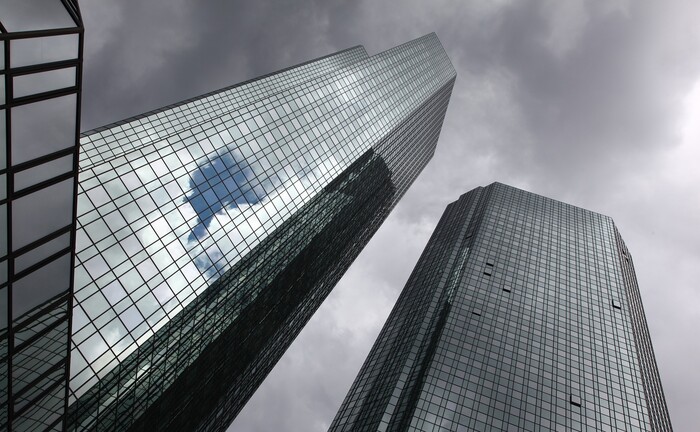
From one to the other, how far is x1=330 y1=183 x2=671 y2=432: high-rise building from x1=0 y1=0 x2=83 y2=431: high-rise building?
75118 millimetres

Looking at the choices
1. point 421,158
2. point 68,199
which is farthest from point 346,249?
point 68,199

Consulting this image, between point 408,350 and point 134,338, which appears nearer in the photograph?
point 134,338

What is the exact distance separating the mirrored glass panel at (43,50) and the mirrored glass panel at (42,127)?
119 centimetres

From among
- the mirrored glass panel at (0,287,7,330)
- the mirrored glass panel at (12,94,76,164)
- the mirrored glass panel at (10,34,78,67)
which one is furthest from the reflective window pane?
the mirrored glass panel at (10,34,78,67)

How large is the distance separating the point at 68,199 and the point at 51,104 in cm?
340

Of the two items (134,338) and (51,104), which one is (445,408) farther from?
(51,104)

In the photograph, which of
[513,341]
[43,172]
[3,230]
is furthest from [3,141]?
[513,341]

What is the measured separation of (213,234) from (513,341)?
72735mm

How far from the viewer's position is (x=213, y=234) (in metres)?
56.3

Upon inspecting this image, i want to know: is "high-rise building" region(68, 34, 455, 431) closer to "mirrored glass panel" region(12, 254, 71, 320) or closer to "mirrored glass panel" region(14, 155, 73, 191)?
"mirrored glass panel" region(12, 254, 71, 320)

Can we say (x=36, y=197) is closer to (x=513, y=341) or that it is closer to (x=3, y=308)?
(x=3, y=308)

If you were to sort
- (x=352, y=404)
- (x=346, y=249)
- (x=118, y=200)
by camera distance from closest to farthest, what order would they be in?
(x=118, y=200), (x=352, y=404), (x=346, y=249)

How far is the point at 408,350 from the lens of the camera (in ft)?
345

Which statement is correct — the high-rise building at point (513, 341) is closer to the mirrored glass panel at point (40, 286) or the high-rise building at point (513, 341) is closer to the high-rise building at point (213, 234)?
the high-rise building at point (213, 234)
